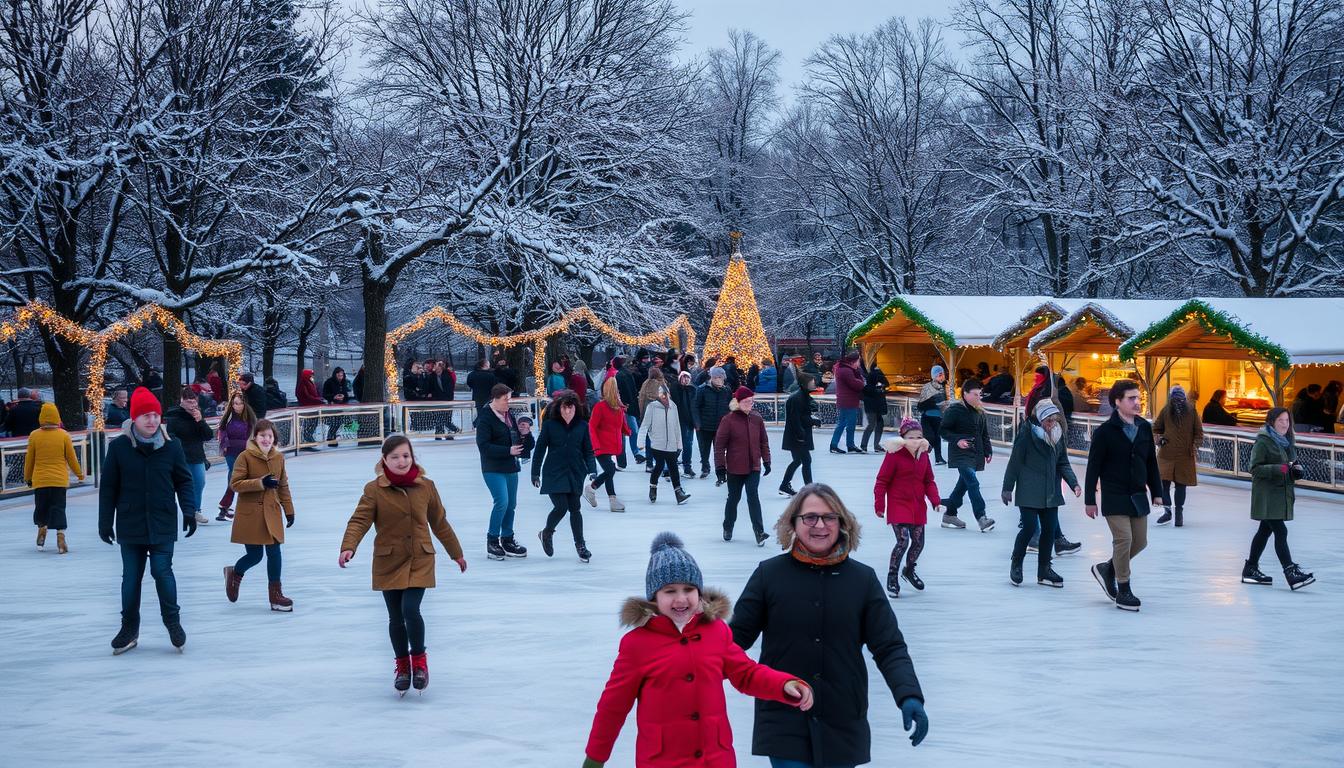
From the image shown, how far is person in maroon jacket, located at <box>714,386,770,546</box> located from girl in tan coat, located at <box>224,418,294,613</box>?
4.31 m

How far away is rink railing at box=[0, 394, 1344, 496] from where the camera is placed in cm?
1617

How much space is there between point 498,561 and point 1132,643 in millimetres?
5563

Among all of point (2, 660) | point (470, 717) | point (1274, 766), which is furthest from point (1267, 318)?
point (2, 660)

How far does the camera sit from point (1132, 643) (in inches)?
318

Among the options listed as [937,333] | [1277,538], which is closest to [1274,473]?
[1277,538]

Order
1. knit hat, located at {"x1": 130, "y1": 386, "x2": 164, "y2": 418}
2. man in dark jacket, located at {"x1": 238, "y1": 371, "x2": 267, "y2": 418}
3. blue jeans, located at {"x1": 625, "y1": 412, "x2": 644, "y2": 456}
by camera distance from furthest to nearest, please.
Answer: blue jeans, located at {"x1": 625, "y1": 412, "x2": 644, "y2": 456}
man in dark jacket, located at {"x1": 238, "y1": 371, "x2": 267, "y2": 418}
knit hat, located at {"x1": 130, "y1": 386, "x2": 164, "y2": 418}

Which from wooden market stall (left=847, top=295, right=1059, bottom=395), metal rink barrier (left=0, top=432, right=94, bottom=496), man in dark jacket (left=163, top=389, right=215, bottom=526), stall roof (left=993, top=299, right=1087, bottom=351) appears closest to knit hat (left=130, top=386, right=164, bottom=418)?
man in dark jacket (left=163, top=389, right=215, bottom=526)

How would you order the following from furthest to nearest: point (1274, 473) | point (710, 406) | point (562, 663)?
point (710, 406) < point (1274, 473) < point (562, 663)

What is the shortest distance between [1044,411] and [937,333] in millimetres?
15861

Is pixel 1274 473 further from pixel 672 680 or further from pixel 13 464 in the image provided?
pixel 13 464

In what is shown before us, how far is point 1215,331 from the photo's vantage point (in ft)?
60.1

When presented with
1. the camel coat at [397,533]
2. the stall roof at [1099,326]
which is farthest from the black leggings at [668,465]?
the stall roof at [1099,326]

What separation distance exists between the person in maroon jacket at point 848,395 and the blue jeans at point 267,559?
43.1 feet

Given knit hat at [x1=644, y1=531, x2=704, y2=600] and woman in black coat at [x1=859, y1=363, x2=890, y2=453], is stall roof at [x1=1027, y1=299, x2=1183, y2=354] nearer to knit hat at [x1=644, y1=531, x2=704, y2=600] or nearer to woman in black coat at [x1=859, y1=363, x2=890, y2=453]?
woman in black coat at [x1=859, y1=363, x2=890, y2=453]
